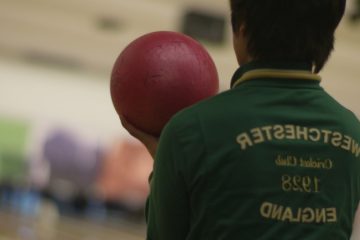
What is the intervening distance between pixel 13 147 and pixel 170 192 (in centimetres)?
1247

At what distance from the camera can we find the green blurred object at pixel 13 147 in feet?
43.3

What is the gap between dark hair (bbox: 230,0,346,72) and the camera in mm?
1214

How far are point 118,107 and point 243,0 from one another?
1.41 ft

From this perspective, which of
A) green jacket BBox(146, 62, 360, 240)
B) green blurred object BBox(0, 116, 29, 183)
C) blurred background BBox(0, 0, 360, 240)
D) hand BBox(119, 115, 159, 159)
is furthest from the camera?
green blurred object BBox(0, 116, 29, 183)

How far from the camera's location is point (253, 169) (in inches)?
45.9

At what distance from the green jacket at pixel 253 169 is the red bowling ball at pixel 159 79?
0.26m

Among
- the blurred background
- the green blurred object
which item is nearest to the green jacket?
the blurred background

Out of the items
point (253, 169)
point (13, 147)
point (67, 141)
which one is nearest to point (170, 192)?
point (253, 169)

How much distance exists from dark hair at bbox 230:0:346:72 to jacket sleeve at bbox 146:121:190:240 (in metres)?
0.24

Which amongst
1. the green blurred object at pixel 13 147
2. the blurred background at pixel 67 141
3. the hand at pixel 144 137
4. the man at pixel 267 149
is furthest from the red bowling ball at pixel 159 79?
the green blurred object at pixel 13 147

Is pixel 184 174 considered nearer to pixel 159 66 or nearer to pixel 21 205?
pixel 159 66

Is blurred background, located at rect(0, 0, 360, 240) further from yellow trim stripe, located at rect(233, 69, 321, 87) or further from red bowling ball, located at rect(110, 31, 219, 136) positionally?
yellow trim stripe, located at rect(233, 69, 321, 87)

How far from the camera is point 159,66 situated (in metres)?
1.47

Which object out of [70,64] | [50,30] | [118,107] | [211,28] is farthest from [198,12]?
[118,107]
